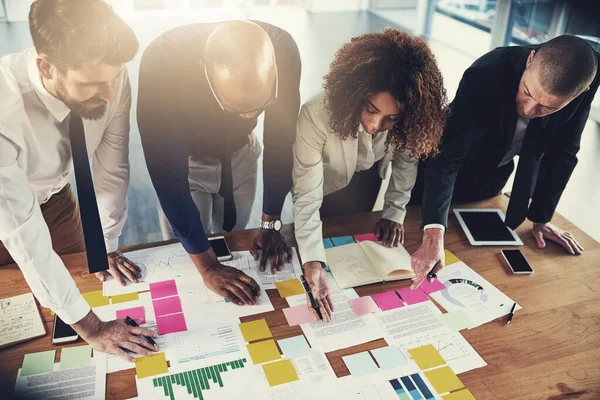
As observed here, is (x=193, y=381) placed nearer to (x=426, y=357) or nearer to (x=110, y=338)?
(x=110, y=338)

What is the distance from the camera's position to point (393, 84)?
1367 millimetres

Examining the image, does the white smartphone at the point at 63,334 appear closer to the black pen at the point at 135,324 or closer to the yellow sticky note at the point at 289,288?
the black pen at the point at 135,324

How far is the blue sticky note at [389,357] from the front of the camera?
1.32 meters

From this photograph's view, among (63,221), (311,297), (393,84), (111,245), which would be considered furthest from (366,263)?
(63,221)

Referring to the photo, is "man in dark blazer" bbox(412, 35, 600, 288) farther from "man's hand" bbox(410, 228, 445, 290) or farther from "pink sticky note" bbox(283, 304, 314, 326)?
"pink sticky note" bbox(283, 304, 314, 326)

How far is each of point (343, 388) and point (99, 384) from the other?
0.58 m

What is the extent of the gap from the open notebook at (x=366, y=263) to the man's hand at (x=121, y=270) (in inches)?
23.2

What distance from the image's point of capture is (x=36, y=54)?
118 cm

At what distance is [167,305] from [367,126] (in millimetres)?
757

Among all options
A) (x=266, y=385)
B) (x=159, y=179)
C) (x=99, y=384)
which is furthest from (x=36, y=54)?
(x=266, y=385)

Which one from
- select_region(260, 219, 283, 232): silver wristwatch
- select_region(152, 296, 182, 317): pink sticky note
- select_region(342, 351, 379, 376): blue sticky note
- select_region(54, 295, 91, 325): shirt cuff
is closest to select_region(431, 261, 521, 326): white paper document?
select_region(342, 351, 379, 376): blue sticky note

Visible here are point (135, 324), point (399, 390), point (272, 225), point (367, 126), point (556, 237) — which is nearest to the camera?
point (399, 390)

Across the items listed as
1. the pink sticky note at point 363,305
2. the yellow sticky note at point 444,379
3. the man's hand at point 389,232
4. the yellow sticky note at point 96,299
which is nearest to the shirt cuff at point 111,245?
the yellow sticky note at point 96,299

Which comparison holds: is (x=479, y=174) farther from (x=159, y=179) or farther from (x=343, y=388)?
(x=159, y=179)
